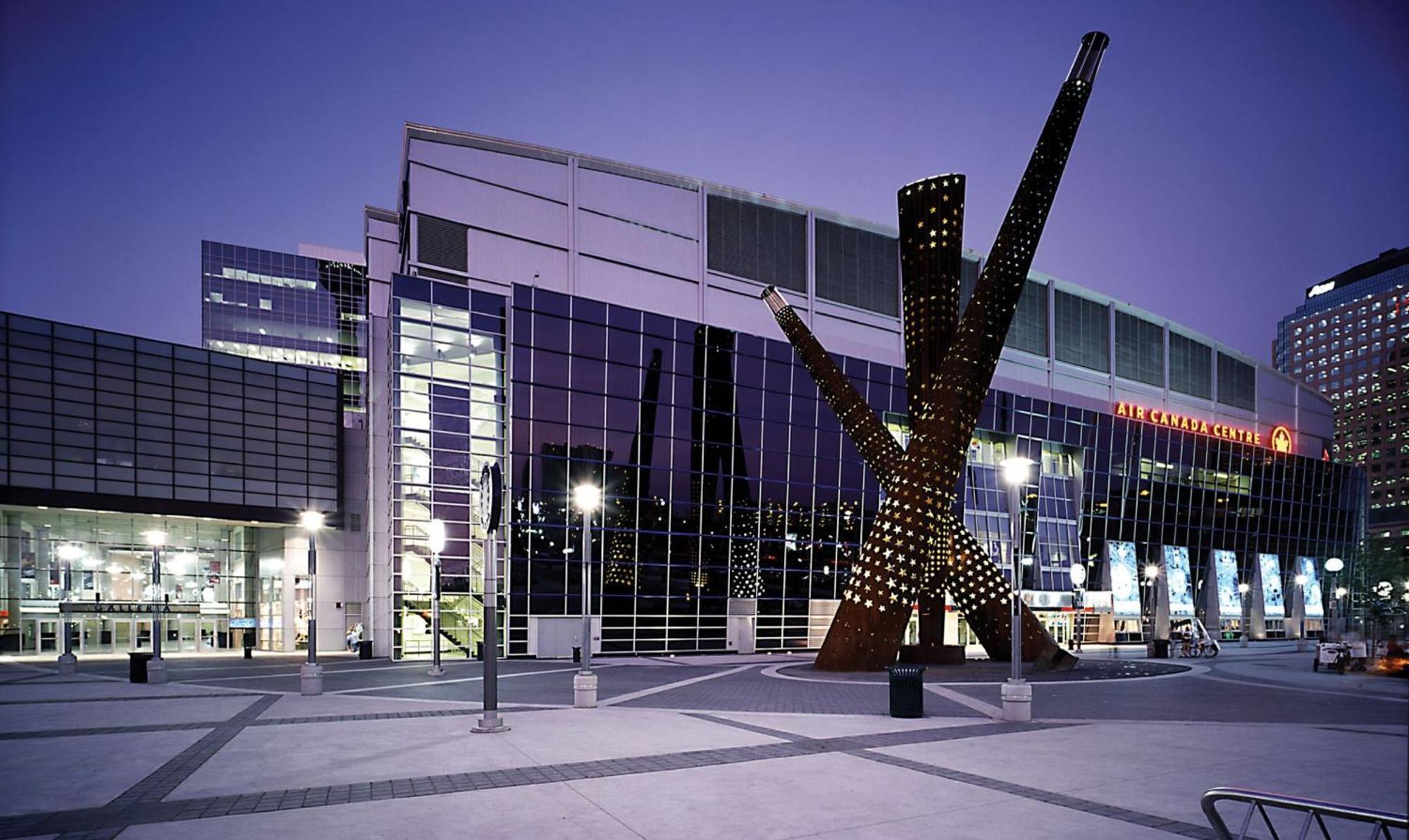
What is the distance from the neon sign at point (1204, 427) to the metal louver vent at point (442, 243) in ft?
148

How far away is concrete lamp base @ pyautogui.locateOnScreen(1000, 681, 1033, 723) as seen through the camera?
54.3ft

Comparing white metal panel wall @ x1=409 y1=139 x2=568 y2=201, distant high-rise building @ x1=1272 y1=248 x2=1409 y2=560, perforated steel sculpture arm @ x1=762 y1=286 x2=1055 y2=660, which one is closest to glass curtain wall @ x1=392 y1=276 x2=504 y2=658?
white metal panel wall @ x1=409 y1=139 x2=568 y2=201

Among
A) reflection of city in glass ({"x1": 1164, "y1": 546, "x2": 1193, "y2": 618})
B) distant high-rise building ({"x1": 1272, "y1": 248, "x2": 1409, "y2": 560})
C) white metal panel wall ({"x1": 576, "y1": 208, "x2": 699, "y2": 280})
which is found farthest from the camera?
reflection of city in glass ({"x1": 1164, "y1": 546, "x2": 1193, "y2": 618})

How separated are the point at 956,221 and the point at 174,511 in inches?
1603

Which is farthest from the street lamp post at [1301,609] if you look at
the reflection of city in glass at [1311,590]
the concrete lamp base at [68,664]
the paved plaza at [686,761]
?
the concrete lamp base at [68,664]

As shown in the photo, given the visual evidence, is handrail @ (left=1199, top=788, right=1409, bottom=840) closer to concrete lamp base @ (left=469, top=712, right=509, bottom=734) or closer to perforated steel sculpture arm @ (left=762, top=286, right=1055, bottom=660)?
concrete lamp base @ (left=469, top=712, right=509, bottom=734)

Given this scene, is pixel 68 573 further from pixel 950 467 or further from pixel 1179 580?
pixel 1179 580

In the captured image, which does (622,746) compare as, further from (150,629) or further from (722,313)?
(150,629)

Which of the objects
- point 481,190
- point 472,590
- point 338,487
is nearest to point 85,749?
point 472,590

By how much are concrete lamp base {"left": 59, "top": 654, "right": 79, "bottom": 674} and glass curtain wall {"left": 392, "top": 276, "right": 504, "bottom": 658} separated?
38.2 ft

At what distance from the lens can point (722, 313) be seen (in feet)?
148

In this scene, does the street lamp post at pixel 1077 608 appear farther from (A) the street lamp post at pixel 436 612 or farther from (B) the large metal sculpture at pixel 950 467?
(A) the street lamp post at pixel 436 612

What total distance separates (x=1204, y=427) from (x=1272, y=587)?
47.1ft

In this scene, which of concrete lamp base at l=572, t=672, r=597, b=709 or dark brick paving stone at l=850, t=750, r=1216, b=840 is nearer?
dark brick paving stone at l=850, t=750, r=1216, b=840
